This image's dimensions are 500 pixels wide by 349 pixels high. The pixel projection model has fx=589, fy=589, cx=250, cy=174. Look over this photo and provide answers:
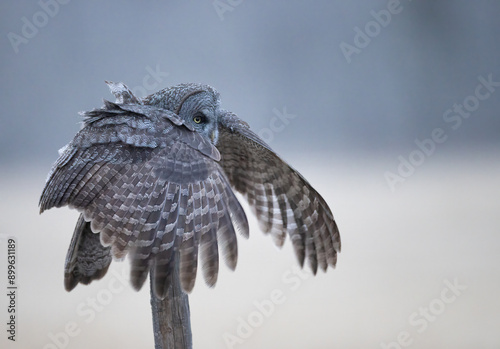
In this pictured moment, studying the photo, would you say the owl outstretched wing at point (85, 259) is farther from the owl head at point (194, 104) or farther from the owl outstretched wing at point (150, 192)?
the owl head at point (194, 104)

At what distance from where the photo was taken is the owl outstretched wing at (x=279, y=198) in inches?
89.9

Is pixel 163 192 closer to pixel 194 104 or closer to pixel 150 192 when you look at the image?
pixel 150 192

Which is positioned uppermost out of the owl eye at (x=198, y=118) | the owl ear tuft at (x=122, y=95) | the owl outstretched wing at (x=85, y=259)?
the owl ear tuft at (x=122, y=95)

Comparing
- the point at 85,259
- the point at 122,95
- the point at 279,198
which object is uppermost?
the point at 122,95

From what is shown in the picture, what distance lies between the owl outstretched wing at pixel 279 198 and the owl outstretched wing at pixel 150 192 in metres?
0.40

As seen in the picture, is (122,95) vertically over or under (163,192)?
over

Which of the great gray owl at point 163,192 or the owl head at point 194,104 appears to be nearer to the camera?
the great gray owl at point 163,192

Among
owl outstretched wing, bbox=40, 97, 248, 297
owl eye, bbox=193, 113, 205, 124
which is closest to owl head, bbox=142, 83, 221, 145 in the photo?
owl eye, bbox=193, 113, 205, 124

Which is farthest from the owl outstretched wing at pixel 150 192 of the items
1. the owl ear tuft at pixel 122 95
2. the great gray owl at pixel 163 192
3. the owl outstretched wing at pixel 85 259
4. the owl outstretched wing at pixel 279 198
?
the owl outstretched wing at pixel 279 198

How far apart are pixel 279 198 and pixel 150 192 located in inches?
29.2

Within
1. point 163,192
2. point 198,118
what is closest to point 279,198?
point 198,118

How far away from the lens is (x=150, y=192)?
1.76m

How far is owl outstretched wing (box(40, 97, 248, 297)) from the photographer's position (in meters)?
1.69

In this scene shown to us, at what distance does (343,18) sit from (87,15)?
2.94 metres
